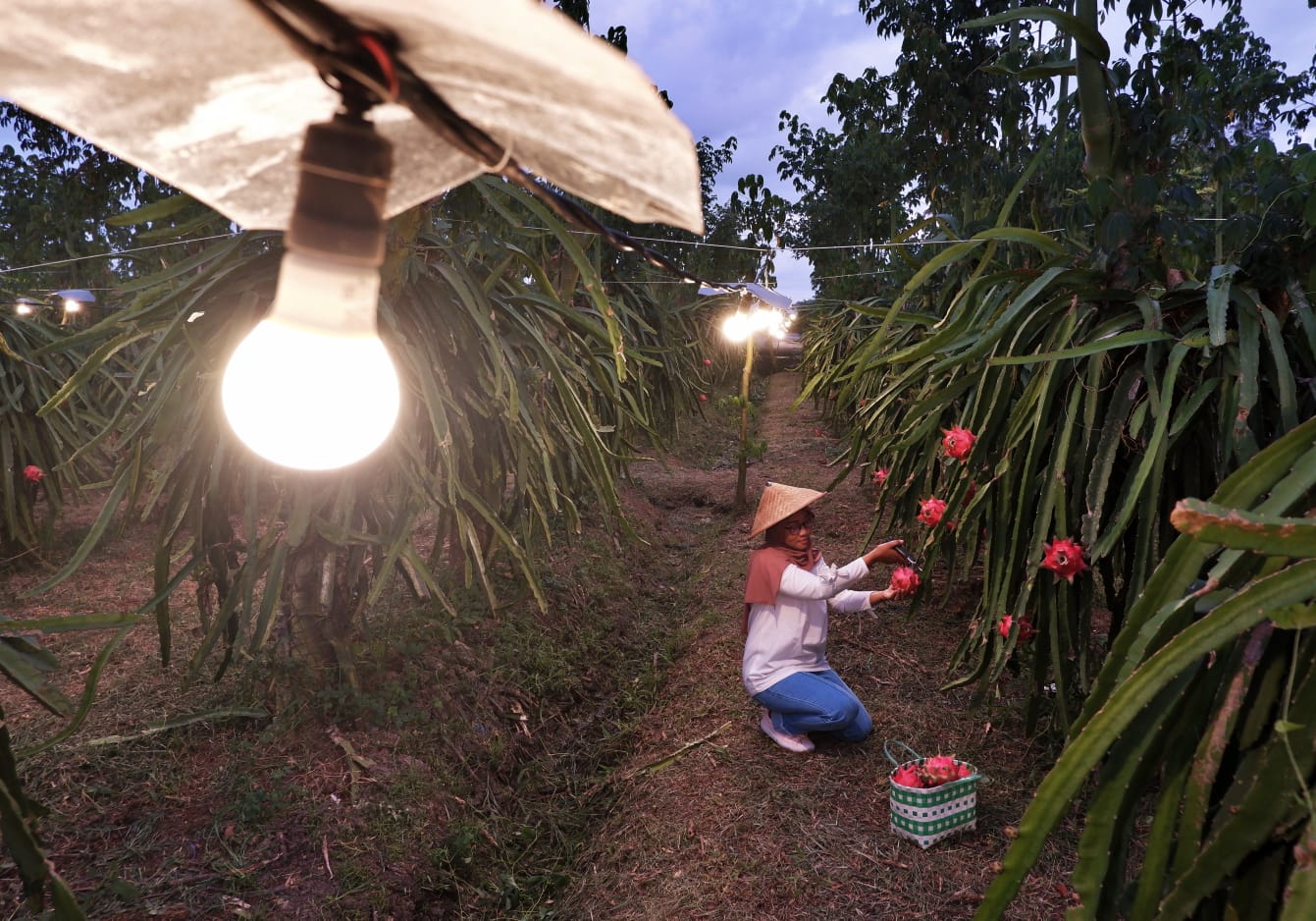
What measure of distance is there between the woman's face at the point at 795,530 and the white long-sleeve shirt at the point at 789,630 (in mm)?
110

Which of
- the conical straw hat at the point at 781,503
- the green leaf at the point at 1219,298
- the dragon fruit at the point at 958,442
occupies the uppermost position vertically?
the green leaf at the point at 1219,298

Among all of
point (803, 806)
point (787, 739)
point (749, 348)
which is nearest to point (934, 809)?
point (803, 806)

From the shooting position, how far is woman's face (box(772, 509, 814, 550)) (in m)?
3.03

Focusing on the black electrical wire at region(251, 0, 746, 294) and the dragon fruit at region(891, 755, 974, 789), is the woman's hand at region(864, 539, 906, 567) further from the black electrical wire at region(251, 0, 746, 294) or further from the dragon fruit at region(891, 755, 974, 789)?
the black electrical wire at region(251, 0, 746, 294)

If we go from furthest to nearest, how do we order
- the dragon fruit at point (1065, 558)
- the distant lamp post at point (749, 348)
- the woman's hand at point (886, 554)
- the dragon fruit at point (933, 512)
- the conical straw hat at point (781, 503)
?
the distant lamp post at point (749, 348)
the conical straw hat at point (781, 503)
the woman's hand at point (886, 554)
the dragon fruit at point (933, 512)
the dragon fruit at point (1065, 558)

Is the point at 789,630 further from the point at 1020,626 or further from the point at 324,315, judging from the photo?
the point at 324,315

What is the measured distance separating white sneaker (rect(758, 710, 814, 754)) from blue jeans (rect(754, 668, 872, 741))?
2 cm

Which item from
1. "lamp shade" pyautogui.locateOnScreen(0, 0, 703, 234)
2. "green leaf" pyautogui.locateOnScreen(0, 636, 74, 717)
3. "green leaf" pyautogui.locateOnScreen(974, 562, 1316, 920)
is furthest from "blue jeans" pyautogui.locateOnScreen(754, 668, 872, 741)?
"lamp shade" pyautogui.locateOnScreen(0, 0, 703, 234)

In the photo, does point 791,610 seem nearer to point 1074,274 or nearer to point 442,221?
point 1074,274

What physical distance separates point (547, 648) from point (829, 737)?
1.49 m

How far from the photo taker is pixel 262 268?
2443mm

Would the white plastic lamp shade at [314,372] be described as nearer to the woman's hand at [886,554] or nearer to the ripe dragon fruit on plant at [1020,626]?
the ripe dragon fruit on plant at [1020,626]

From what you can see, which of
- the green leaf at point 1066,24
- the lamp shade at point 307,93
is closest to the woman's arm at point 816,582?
the green leaf at point 1066,24

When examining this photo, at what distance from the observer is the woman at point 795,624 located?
2.94 meters
